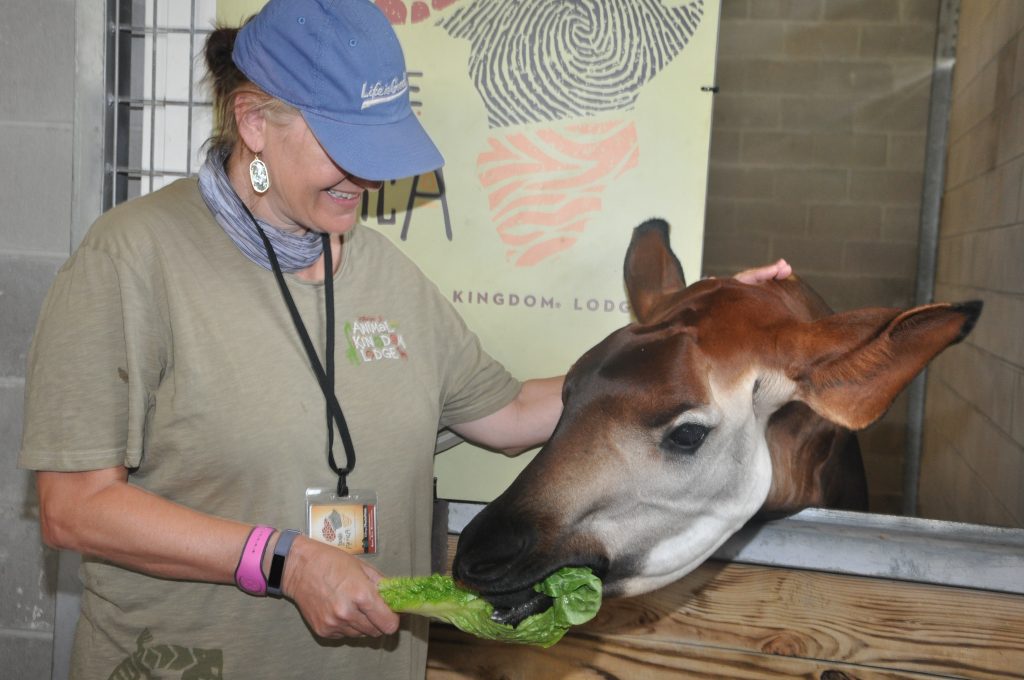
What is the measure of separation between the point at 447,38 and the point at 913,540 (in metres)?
1.25

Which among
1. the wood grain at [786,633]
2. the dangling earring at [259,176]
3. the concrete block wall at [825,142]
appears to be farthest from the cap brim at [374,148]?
the concrete block wall at [825,142]

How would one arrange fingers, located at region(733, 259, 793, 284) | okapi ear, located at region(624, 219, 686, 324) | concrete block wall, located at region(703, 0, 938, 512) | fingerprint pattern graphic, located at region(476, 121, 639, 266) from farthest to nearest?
concrete block wall, located at region(703, 0, 938, 512) → fingerprint pattern graphic, located at region(476, 121, 639, 266) → okapi ear, located at region(624, 219, 686, 324) → fingers, located at region(733, 259, 793, 284)

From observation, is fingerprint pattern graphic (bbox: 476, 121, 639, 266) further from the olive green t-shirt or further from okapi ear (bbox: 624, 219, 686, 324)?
the olive green t-shirt

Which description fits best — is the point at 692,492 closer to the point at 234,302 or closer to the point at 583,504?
the point at 583,504

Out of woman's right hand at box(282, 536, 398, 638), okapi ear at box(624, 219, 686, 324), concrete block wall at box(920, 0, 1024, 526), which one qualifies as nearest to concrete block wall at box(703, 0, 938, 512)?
concrete block wall at box(920, 0, 1024, 526)

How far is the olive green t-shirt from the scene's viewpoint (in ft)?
4.01

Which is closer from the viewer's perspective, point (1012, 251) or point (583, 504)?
point (583, 504)

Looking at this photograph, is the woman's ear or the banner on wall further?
the banner on wall

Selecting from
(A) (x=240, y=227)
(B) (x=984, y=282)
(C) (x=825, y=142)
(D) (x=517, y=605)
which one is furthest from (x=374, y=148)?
(C) (x=825, y=142)

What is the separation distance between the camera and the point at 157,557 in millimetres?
1229

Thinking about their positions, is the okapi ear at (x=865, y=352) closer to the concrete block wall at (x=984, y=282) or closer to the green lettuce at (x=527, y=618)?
the green lettuce at (x=527, y=618)

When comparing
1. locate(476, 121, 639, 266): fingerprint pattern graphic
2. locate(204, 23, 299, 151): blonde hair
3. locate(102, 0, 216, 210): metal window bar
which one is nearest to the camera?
locate(204, 23, 299, 151): blonde hair

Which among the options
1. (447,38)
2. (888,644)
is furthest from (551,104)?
(888,644)

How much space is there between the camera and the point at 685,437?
1257 millimetres
